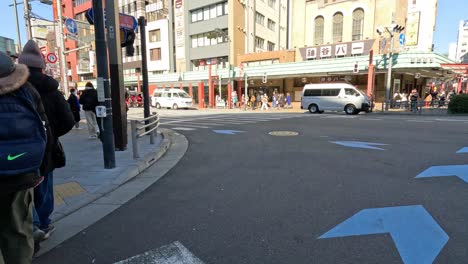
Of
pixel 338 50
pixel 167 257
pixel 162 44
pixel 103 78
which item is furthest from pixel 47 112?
pixel 162 44

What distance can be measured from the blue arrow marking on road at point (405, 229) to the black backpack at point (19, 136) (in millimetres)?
2740

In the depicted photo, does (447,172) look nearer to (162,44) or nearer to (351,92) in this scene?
(351,92)

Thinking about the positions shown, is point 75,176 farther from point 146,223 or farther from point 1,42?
point 1,42

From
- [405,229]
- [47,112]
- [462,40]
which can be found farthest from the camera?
[462,40]

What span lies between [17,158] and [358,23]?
3758cm

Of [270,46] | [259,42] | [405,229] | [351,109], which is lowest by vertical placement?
[405,229]

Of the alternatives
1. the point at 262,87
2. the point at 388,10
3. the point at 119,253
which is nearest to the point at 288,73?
the point at 262,87

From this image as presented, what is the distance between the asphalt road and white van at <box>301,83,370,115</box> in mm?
13224

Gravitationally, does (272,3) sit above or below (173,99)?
above

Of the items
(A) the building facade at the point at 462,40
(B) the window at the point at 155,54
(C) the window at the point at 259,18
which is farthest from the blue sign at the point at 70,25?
(A) the building facade at the point at 462,40

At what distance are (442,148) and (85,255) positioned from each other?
839 cm

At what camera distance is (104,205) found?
4082 mm

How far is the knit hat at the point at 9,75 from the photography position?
185cm

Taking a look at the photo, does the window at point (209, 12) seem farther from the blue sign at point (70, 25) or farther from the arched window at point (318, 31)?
the blue sign at point (70, 25)
